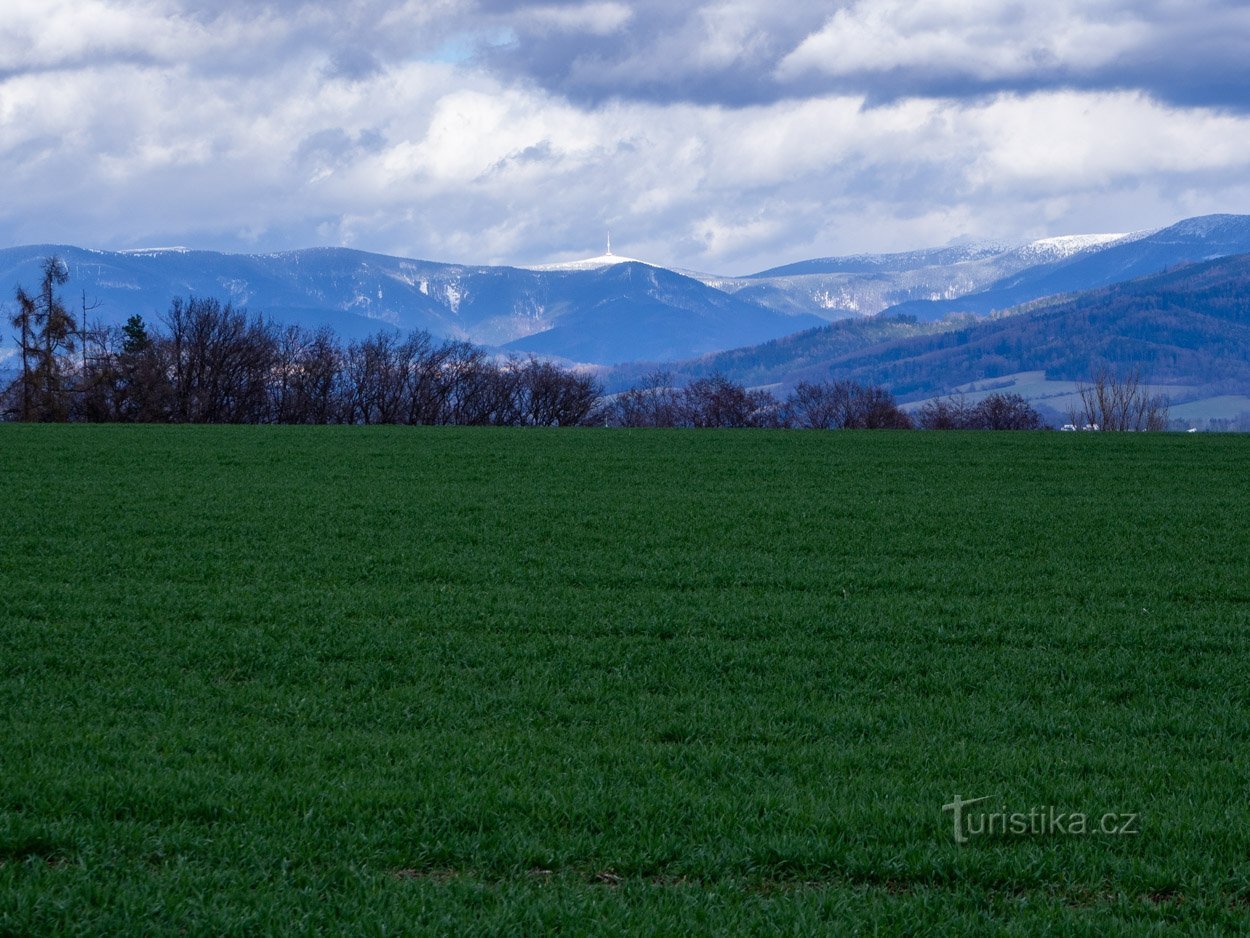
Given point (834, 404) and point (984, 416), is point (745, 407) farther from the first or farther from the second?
point (834, 404)

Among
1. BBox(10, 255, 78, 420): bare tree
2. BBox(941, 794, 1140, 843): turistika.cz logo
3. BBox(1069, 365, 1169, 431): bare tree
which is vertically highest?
BBox(10, 255, 78, 420): bare tree

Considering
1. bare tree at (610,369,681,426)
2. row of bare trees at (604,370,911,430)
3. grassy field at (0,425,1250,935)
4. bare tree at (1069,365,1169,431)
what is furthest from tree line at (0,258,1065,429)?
grassy field at (0,425,1250,935)

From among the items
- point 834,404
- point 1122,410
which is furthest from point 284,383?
point 1122,410

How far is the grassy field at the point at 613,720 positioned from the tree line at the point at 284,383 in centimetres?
5112

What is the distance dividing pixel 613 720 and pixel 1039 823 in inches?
125

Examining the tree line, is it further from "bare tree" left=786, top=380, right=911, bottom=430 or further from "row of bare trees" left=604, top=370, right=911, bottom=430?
"bare tree" left=786, top=380, right=911, bottom=430

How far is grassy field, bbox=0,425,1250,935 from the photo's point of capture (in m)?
5.49

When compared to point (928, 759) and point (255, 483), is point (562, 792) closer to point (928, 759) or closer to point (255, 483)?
point (928, 759)

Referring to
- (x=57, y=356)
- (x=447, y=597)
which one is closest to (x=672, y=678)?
(x=447, y=597)

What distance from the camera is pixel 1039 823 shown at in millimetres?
6324

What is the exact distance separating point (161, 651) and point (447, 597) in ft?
11.1

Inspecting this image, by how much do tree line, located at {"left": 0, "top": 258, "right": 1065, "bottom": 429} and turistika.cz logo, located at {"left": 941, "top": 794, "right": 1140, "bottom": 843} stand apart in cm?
6497

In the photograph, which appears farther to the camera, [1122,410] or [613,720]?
[1122,410]

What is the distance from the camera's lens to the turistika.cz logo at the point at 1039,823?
6.20 m
